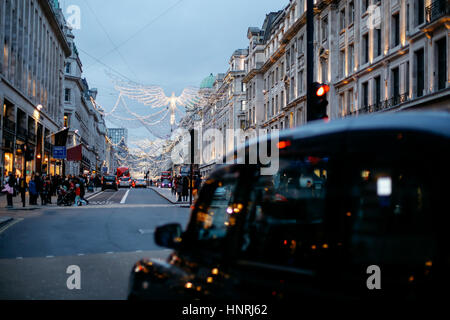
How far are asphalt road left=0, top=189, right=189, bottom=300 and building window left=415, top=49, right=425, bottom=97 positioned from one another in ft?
54.3

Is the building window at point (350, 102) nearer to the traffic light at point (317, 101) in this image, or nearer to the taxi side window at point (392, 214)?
the traffic light at point (317, 101)

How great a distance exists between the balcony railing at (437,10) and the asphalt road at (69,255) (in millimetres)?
16650

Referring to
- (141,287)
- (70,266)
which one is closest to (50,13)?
(70,266)

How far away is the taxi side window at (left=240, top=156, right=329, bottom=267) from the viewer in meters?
2.17

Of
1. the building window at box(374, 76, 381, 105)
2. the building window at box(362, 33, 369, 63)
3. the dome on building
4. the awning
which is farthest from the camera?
the dome on building

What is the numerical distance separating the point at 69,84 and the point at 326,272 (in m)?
85.2

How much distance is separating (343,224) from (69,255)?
8.37 m

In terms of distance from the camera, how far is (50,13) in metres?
52.6

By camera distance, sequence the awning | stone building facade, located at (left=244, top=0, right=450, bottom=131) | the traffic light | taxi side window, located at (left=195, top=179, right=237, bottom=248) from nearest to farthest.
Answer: taxi side window, located at (left=195, top=179, right=237, bottom=248)
the traffic light
stone building facade, located at (left=244, top=0, right=450, bottom=131)
the awning

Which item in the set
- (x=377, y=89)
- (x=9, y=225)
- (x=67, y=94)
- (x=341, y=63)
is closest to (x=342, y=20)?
(x=341, y=63)

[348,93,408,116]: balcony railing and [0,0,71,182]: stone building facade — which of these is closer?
[348,93,408,116]: balcony railing

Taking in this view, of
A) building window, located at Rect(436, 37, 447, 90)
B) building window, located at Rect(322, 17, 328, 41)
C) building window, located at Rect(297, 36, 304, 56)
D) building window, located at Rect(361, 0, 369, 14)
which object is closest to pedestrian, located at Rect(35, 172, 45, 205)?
building window, located at Rect(436, 37, 447, 90)

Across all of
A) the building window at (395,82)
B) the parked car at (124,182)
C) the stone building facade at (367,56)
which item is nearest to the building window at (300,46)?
the stone building facade at (367,56)

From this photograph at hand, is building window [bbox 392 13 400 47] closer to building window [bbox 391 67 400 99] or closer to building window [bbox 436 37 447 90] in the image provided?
building window [bbox 391 67 400 99]
